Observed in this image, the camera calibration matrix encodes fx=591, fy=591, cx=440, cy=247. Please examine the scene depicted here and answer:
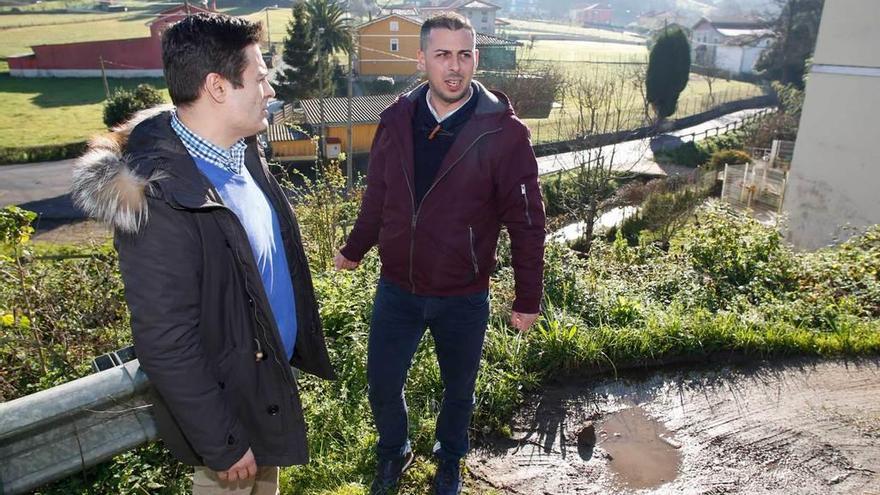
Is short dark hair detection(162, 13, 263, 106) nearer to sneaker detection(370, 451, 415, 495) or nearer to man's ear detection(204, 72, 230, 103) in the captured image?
man's ear detection(204, 72, 230, 103)

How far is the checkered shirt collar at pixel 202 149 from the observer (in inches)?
68.2

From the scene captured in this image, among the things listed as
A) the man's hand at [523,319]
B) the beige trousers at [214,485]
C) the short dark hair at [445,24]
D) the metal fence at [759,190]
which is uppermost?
the short dark hair at [445,24]

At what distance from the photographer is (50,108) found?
1209 inches

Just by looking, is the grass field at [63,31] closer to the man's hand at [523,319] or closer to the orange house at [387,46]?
the orange house at [387,46]

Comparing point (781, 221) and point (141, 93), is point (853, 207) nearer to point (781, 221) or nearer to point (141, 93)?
point (781, 221)

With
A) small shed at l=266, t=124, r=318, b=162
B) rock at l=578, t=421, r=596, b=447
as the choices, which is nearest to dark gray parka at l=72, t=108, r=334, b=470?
rock at l=578, t=421, r=596, b=447

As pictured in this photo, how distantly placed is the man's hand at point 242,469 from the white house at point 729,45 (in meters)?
58.7

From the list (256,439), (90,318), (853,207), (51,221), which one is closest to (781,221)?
(256,439)

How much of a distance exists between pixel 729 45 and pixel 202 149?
6505cm

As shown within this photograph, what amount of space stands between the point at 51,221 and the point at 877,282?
2180cm

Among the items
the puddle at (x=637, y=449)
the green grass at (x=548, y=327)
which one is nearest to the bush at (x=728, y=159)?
the green grass at (x=548, y=327)

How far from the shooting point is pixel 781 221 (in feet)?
18.3

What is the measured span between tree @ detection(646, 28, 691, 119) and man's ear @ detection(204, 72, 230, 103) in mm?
35657

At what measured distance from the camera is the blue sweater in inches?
70.5
